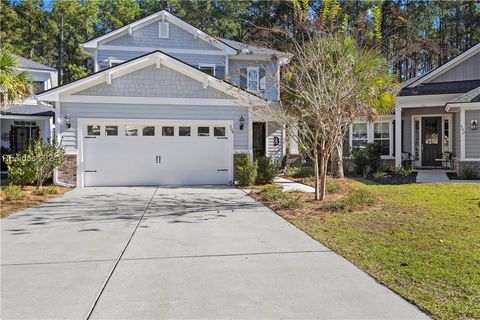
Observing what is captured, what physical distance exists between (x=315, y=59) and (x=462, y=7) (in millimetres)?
31629

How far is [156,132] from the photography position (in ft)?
46.7

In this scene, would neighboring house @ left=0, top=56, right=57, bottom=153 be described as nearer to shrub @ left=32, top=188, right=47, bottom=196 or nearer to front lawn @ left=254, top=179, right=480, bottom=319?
shrub @ left=32, top=188, right=47, bottom=196

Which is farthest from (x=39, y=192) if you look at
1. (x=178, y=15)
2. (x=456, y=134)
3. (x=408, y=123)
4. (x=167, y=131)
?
(x=178, y=15)

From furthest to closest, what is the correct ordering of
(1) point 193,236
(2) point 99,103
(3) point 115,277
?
(2) point 99,103 → (1) point 193,236 → (3) point 115,277

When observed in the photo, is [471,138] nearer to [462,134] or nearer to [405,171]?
[462,134]

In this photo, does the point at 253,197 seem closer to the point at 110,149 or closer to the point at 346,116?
the point at 346,116

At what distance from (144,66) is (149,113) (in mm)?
1717

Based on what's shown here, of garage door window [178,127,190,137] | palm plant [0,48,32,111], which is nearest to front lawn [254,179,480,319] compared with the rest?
garage door window [178,127,190,137]

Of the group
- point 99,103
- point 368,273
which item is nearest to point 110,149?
point 99,103

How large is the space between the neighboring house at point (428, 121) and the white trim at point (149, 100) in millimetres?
7817

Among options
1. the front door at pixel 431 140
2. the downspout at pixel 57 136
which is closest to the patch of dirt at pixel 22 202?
the downspout at pixel 57 136

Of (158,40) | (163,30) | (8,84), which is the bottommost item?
(8,84)

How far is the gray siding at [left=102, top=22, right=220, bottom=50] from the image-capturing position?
62.7 ft

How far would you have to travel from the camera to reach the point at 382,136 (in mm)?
19328
